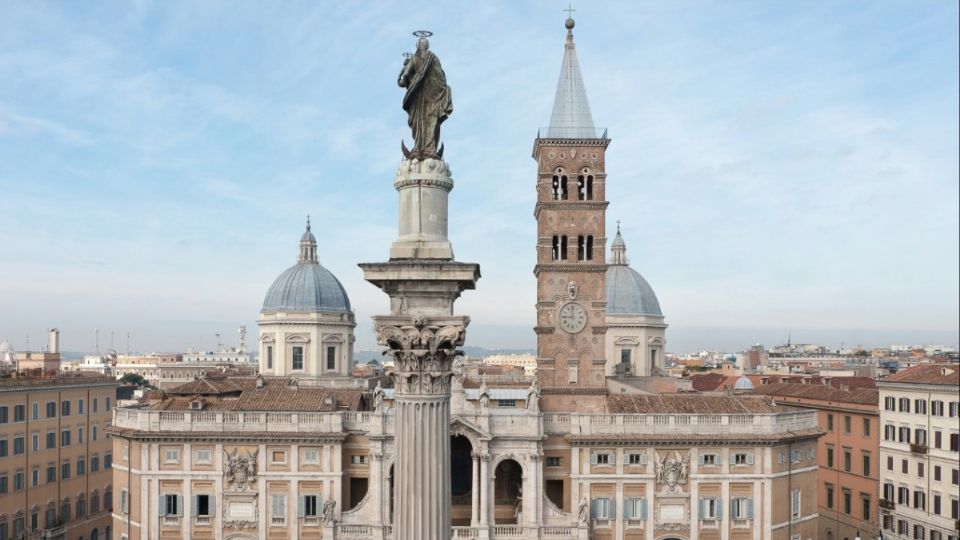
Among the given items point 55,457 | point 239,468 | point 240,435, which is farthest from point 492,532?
point 55,457

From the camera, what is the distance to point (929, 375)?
5006 cm

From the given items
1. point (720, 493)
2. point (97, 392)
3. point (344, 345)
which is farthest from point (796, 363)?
point (97, 392)

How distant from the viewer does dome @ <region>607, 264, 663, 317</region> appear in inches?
2975

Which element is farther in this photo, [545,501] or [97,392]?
Result: [97,392]

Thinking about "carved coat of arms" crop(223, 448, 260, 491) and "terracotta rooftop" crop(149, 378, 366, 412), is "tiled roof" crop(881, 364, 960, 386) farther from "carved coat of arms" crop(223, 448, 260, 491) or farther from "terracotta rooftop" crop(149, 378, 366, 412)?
"carved coat of arms" crop(223, 448, 260, 491)

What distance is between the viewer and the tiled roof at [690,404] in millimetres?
47906

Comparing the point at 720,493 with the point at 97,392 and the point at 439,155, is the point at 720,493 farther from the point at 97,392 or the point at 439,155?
the point at 97,392

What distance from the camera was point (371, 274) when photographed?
44.3ft

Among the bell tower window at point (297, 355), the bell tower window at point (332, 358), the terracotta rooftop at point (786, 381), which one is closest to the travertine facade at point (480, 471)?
the terracotta rooftop at point (786, 381)

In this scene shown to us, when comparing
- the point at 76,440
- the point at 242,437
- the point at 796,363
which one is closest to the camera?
the point at 242,437

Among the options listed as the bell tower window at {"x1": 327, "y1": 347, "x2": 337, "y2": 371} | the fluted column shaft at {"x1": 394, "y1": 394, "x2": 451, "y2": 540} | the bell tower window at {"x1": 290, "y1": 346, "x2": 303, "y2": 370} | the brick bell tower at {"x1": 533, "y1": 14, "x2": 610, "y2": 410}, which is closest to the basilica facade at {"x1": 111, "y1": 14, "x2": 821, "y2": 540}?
the brick bell tower at {"x1": 533, "y1": 14, "x2": 610, "y2": 410}

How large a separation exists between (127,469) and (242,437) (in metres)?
7.32

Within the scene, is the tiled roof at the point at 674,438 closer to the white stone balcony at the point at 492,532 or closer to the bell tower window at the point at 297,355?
the white stone balcony at the point at 492,532

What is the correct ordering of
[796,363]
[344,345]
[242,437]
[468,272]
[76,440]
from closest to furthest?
[468,272] → [242,437] → [76,440] → [344,345] → [796,363]
